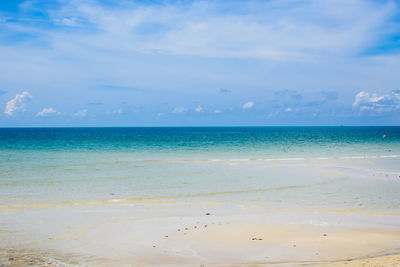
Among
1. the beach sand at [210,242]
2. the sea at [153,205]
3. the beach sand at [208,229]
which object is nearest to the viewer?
the beach sand at [210,242]

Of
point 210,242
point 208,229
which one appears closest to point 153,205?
point 208,229

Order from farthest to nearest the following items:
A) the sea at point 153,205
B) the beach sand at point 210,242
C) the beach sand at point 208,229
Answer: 1. the sea at point 153,205
2. the beach sand at point 208,229
3. the beach sand at point 210,242

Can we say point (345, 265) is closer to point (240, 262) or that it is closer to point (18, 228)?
point (240, 262)

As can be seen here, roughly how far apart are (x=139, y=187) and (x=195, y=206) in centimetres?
650

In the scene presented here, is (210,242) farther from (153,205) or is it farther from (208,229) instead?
(153,205)

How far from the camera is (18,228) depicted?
44.4 feet

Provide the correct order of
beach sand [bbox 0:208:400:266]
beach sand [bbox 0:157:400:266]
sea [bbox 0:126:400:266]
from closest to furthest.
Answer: beach sand [bbox 0:208:400:266], beach sand [bbox 0:157:400:266], sea [bbox 0:126:400:266]

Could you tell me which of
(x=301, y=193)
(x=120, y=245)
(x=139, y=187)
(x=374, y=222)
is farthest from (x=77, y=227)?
(x=301, y=193)

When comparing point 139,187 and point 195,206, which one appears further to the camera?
point 139,187

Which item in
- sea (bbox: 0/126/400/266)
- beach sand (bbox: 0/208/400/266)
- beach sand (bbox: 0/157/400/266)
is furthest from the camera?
sea (bbox: 0/126/400/266)

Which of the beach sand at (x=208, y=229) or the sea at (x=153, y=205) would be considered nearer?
the beach sand at (x=208, y=229)

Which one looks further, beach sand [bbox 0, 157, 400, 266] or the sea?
the sea

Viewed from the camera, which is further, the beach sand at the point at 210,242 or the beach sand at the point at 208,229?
the beach sand at the point at 208,229

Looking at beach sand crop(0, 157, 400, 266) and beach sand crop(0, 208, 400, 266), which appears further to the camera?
beach sand crop(0, 157, 400, 266)
